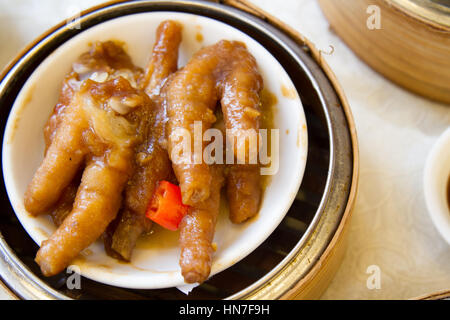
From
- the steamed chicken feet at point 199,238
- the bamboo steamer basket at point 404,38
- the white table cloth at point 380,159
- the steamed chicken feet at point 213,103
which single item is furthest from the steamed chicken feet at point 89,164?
the bamboo steamer basket at point 404,38

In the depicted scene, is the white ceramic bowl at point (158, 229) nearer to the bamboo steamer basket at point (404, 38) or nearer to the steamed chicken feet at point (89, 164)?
the steamed chicken feet at point (89, 164)

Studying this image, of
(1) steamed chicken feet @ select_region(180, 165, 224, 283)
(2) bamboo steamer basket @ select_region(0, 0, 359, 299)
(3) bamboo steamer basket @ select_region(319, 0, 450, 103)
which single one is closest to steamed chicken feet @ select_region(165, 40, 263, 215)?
(1) steamed chicken feet @ select_region(180, 165, 224, 283)

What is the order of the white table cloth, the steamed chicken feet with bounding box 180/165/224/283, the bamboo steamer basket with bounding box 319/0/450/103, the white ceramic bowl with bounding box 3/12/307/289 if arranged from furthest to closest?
the white table cloth → the bamboo steamer basket with bounding box 319/0/450/103 → the white ceramic bowl with bounding box 3/12/307/289 → the steamed chicken feet with bounding box 180/165/224/283

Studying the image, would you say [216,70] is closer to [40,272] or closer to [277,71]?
[277,71]

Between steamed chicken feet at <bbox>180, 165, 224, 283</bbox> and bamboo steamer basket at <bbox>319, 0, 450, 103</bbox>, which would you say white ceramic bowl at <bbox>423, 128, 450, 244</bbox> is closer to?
bamboo steamer basket at <bbox>319, 0, 450, 103</bbox>

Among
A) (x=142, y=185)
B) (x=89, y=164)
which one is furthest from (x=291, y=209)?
(x=89, y=164)
